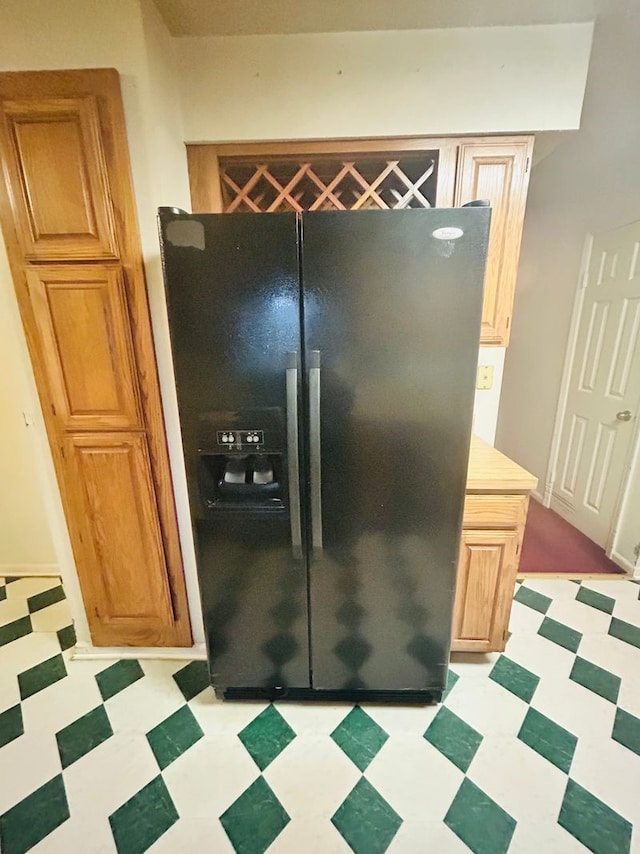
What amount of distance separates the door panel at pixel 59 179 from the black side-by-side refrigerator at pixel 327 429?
0.40 metres

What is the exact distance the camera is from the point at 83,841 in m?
1.05

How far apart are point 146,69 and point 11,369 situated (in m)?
1.53

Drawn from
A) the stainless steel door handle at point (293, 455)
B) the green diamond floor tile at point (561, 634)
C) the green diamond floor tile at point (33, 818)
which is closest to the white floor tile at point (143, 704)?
the green diamond floor tile at point (33, 818)

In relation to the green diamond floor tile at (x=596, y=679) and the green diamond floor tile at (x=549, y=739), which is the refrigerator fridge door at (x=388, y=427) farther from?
the green diamond floor tile at (x=596, y=679)

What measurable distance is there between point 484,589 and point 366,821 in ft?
2.69

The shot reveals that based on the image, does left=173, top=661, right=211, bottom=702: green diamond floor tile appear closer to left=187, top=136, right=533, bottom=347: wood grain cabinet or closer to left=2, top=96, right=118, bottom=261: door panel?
left=2, top=96, right=118, bottom=261: door panel

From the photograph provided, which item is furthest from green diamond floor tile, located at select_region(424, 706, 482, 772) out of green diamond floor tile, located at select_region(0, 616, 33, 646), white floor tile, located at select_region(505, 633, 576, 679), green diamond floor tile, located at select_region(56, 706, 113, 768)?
green diamond floor tile, located at select_region(0, 616, 33, 646)

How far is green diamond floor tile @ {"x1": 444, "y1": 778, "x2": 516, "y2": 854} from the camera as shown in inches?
40.6

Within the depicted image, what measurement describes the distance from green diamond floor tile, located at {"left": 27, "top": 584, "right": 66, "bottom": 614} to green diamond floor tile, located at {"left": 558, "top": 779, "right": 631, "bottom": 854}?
2368 mm

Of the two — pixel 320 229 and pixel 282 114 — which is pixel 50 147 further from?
pixel 320 229

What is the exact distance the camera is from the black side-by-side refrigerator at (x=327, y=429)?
1.00 metres

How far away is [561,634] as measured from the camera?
1.73 metres

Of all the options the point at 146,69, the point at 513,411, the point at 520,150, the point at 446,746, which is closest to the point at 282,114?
the point at 146,69

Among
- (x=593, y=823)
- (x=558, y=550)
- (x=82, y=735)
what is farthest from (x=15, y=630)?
(x=558, y=550)
